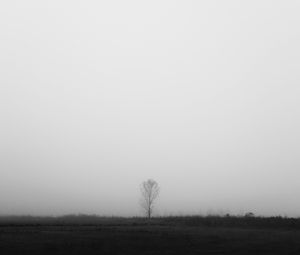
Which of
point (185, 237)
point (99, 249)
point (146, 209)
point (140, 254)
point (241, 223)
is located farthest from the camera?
point (146, 209)

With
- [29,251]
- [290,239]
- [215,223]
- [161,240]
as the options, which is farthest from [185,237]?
[215,223]

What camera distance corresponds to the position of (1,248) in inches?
1312

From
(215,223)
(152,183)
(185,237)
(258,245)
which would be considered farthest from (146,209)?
(258,245)

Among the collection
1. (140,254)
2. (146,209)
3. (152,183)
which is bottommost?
(140,254)

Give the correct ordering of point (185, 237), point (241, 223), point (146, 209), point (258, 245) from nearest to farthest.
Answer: point (258, 245)
point (185, 237)
point (241, 223)
point (146, 209)

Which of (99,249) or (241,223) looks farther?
(241,223)

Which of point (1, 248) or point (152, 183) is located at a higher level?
point (152, 183)

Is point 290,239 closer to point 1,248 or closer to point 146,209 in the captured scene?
point 1,248

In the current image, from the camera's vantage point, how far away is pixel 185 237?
4344 cm

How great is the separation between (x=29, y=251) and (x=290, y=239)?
82.0 ft

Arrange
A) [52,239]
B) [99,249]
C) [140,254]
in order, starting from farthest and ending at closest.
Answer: [52,239], [99,249], [140,254]

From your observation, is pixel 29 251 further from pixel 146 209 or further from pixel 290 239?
pixel 146 209

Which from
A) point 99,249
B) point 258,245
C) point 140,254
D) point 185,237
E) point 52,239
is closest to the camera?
point 140,254

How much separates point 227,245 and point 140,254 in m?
9.47
